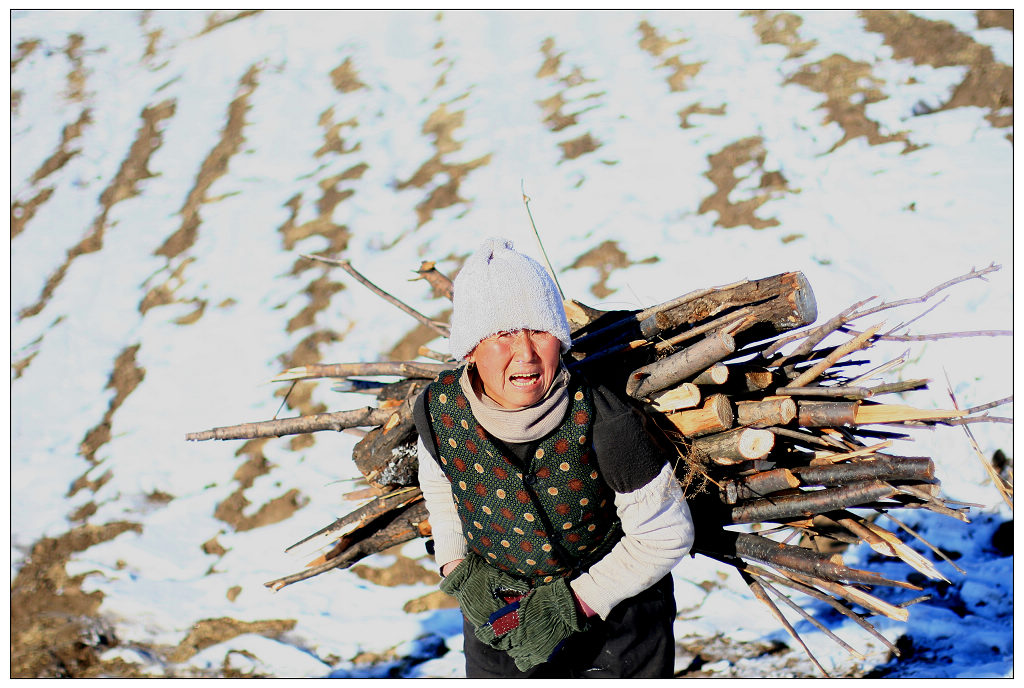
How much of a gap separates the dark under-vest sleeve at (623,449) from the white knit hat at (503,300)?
229mm

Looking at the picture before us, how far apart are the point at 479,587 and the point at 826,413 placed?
1.14m

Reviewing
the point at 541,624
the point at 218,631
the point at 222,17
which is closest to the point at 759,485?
the point at 541,624

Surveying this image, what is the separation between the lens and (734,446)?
2248mm

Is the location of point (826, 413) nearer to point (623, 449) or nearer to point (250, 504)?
point (623, 449)

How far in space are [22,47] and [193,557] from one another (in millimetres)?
7744

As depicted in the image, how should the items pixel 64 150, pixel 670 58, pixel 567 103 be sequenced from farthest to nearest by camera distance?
pixel 64 150 < pixel 670 58 < pixel 567 103

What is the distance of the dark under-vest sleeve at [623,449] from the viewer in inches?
80.8

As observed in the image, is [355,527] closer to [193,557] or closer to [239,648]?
[239,648]

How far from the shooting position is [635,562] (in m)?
2.15

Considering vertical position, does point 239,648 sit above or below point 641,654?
below

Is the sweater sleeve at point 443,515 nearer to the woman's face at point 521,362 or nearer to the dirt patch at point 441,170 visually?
the woman's face at point 521,362

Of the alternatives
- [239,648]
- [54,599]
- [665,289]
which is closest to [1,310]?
[54,599]

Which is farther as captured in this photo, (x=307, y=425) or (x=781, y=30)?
(x=781, y=30)

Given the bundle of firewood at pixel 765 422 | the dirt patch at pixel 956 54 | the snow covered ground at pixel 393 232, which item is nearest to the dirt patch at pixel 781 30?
the snow covered ground at pixel 393 232
